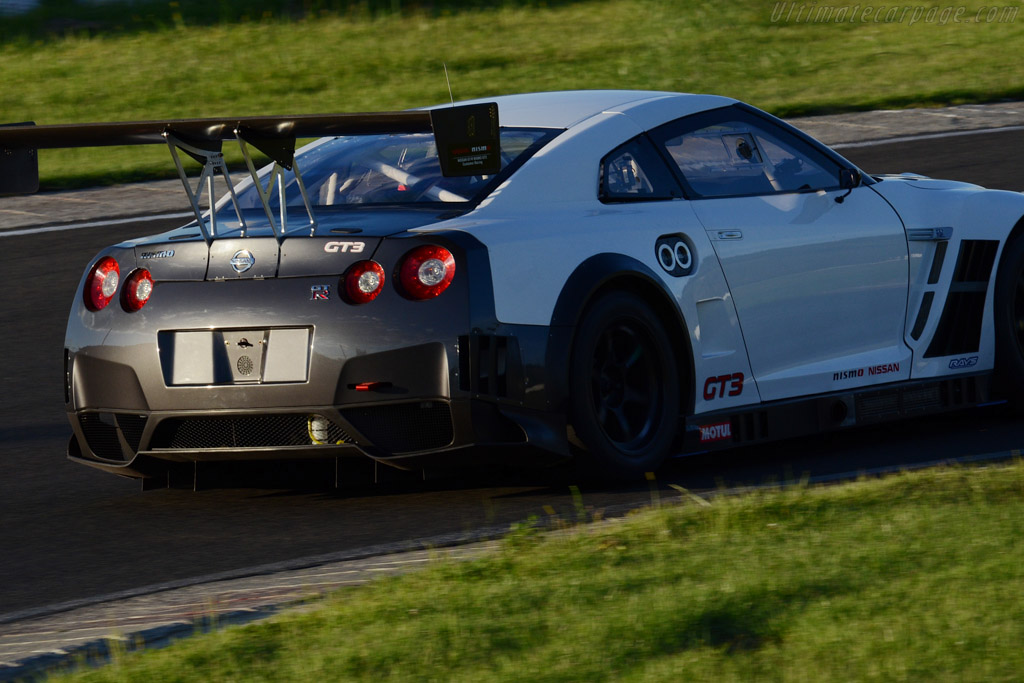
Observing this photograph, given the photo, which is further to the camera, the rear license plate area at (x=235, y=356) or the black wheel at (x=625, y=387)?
the black wheel at (x=625, y=387)

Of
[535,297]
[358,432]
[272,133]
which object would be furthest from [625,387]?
[272,133]

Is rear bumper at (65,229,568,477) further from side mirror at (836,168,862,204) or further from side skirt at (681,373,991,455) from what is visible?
side mirror at (836,168,862,204)

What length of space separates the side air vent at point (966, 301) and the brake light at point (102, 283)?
3460 millimetres

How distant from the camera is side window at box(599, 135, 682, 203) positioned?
635cm

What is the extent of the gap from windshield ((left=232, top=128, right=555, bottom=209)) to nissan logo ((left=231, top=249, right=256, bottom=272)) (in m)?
0.62

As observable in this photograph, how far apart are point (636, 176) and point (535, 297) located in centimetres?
92

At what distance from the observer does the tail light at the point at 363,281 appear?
566cm

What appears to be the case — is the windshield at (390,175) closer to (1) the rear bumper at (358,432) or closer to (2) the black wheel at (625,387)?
(2) the black wheel at (625,387)

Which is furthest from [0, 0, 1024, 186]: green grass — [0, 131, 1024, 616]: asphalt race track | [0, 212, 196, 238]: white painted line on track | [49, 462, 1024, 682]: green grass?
[49, 462, 1024, 682]: green grass

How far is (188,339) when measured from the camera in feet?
19.0

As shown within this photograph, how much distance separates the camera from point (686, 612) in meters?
4.09

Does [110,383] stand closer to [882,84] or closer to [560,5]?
[882,84]

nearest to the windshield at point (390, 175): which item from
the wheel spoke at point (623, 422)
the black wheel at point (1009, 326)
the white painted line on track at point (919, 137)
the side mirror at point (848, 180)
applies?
the wheel spoke at point (623, 422)

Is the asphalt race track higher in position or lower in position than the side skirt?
lower
